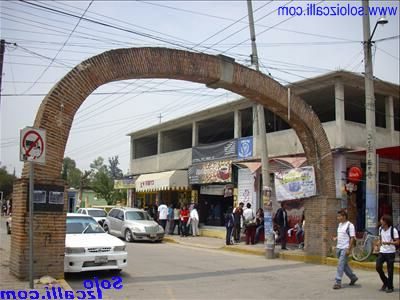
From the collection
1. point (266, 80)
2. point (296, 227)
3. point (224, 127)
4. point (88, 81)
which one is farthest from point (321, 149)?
point (224, 127)

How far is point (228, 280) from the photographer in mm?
11609

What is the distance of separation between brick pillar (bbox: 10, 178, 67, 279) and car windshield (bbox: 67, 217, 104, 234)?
6.22 ft

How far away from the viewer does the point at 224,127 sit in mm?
31078

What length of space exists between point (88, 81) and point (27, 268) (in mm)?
4477

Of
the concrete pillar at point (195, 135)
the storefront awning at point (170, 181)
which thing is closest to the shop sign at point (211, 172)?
the storefront awning at point (170, 181)

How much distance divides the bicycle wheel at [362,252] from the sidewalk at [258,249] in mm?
241

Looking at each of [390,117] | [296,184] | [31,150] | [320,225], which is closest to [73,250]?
[31,150]

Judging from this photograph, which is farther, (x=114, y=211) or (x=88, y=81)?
(x=114, y=211)

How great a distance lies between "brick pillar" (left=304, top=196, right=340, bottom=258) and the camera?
15.9 m

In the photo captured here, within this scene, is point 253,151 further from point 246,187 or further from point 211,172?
point 211,172

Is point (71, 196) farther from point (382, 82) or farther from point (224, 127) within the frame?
point (382, 82)

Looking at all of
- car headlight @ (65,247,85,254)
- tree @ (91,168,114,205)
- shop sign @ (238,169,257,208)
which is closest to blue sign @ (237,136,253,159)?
shop sign @ (238,169,257,208)

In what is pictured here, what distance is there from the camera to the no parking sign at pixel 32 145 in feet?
27.9

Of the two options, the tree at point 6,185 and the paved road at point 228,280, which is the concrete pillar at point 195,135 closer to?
the paved road at point 228,280
